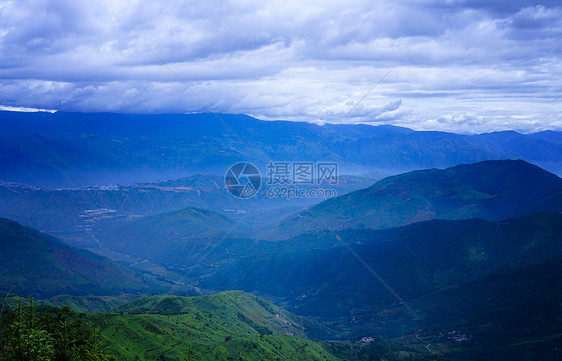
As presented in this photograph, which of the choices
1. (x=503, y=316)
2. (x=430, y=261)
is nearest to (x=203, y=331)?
(x=503, y=316)

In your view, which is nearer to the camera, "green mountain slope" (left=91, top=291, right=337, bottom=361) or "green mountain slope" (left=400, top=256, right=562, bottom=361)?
"green mountain slope" (left=91, top=291, right=337, bottom=361)

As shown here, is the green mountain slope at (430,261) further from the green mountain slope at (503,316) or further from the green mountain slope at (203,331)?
the green mountain slope at (203,331)

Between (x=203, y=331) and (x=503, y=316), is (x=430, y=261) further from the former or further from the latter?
(x=203, y=331)

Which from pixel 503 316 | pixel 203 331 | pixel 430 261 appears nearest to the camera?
pixel 203 331

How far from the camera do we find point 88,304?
145m

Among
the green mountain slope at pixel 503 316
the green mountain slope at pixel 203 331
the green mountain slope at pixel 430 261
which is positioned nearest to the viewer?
the green mountain slope at pixel 203 331

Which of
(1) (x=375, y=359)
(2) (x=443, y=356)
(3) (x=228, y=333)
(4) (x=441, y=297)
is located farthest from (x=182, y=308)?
(4) (x=441, y=297)

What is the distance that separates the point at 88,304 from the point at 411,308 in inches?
4474

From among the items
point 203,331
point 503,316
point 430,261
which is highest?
point 203,331

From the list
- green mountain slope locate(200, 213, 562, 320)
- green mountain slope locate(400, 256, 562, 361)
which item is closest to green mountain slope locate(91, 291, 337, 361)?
green mountain slope locate(200, 213, 562, 320)

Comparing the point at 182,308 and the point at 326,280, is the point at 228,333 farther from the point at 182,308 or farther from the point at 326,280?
the point at 326,280

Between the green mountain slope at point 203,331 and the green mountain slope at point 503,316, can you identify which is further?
the green mountain slope at point 503,316

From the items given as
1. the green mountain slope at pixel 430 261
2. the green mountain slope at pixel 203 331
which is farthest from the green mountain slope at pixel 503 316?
the green mountain slope at pixel 203 331

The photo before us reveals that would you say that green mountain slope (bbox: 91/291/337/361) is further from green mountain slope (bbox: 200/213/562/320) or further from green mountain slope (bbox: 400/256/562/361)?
green mountain slope (bbox: 400/256/562/361)
